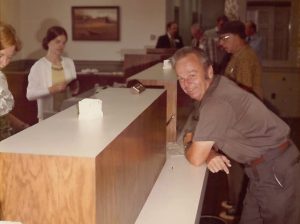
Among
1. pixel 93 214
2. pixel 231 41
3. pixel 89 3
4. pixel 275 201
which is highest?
pixel 89 3

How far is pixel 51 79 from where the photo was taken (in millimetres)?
3641

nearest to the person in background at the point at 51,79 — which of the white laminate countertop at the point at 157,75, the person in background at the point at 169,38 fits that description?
the white laminate countertop at the point at 157,75

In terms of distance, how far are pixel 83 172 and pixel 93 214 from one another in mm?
127

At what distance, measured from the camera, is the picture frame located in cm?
897

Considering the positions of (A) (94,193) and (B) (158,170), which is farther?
(B) (158,170)

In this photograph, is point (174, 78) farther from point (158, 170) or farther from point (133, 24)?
point (133, 24)

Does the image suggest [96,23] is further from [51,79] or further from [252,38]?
[51,79]

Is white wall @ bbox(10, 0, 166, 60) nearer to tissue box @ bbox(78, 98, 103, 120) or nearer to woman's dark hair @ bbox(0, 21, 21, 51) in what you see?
woman's dark hair @ bbox(0, 21, 21, 51)

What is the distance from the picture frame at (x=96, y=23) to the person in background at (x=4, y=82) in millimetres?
6507

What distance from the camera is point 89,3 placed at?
905cm

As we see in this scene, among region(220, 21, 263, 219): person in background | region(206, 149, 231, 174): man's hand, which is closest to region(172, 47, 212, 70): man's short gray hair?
region(206, 149, 231, 174): man's hand

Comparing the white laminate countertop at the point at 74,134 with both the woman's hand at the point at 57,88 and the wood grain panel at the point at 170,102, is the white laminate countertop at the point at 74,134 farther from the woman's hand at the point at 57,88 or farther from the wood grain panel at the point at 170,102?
the woman's hand at the point at 57,88

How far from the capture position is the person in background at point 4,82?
6.94ft

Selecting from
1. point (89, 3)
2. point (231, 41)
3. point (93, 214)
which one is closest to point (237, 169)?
point (231, 41)
